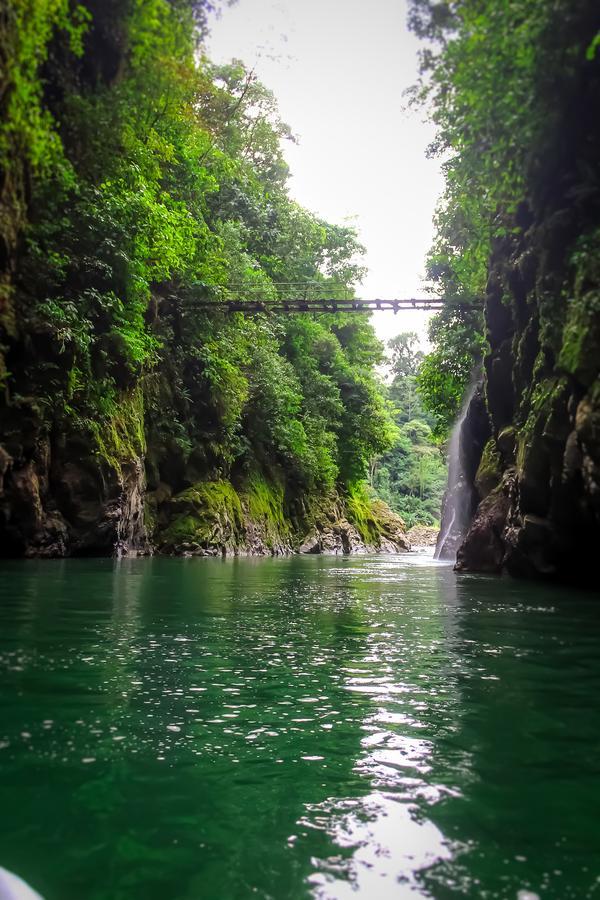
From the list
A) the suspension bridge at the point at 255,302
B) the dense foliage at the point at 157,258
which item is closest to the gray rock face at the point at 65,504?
the dense foliage at the point at 157,258

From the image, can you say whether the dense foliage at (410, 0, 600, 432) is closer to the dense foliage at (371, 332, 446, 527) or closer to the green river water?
the green river water

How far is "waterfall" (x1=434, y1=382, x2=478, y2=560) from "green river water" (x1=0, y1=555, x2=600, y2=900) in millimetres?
15106

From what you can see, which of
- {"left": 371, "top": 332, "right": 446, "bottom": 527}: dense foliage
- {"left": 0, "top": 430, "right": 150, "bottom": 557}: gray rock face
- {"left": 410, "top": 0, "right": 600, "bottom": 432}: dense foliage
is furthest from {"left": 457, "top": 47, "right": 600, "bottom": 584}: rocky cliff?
{"left": 371, "top": 332, "right": 446, "bottom": 527}: dense foliage

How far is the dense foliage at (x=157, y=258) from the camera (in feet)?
26.8

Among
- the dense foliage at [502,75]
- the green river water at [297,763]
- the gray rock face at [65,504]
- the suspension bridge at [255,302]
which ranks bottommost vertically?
the green river water at [297,763]

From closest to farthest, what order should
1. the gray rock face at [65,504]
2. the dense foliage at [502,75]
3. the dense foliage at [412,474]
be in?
the dense foliage at [502,75]
the gray rock face at [65,504]
the dense foliage at [412,474]

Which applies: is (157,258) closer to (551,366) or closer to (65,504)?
(65,504)

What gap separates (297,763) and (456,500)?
22600 mm

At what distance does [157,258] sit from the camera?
17562mm

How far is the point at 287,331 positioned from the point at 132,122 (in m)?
26.5

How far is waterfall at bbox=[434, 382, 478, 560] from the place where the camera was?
2069 centimetres

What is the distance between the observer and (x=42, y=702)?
3369 millimetres

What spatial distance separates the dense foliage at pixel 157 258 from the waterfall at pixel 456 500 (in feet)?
23.0

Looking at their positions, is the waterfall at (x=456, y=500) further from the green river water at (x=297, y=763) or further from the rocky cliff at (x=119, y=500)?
the green river water at (x=297, y=763)
